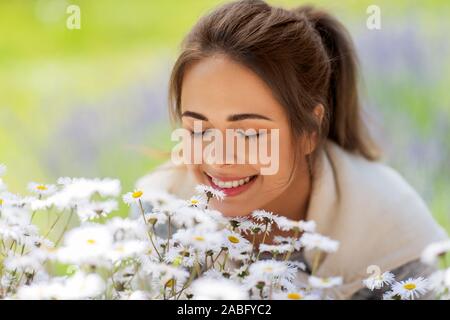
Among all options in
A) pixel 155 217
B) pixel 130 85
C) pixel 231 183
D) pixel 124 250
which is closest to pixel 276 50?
pixel 231 183

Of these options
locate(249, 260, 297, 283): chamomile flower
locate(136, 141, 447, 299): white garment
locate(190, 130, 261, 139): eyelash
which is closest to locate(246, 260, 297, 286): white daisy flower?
locate(249, 260, 297, 283): chamomile flower

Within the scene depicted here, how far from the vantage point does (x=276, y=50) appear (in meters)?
1.24

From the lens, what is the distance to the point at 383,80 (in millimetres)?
2475

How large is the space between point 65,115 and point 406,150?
1.28m

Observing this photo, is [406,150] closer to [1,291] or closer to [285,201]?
[285,201]

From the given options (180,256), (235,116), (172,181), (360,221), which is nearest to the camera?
(180,256)

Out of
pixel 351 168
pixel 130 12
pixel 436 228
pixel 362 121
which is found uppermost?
pixel 130 12

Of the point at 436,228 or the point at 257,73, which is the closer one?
the point at 257,73

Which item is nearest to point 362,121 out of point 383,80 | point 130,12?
point 383,80

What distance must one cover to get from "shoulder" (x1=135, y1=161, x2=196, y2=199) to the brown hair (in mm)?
190

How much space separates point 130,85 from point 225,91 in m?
1.60

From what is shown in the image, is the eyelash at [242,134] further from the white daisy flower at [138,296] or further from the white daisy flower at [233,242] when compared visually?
the white daisy flower at [138,296]

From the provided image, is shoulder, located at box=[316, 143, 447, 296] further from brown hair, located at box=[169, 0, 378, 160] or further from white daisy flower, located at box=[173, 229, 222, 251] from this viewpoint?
white daisy flower, located at box=[173, 229, 222, 251]

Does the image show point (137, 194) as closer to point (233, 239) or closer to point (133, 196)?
point (133, 196)
